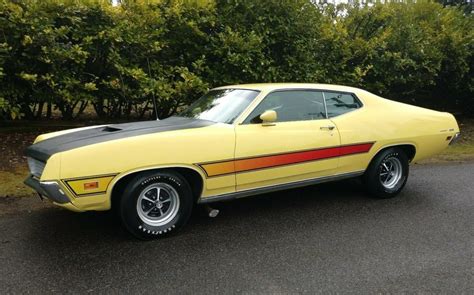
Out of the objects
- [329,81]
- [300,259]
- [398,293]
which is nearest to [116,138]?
[300,259]

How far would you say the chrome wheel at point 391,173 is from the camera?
18.8 ft

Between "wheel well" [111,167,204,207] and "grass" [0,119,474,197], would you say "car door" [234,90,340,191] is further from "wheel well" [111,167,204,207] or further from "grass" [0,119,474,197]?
"grass" [0,119,474,197]

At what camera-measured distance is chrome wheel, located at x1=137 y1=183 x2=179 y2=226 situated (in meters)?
4.10

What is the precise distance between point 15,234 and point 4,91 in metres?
3.41

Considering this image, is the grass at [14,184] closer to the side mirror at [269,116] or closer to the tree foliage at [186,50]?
the tree foliage at [186,50]

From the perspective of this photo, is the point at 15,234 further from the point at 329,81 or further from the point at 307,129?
the point at 329,81

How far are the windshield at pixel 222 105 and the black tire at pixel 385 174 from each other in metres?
1.87

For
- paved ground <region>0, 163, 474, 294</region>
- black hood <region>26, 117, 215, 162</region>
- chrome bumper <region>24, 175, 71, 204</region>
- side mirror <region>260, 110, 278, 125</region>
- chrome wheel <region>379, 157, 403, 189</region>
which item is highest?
side mirror <region>260, 110, 278, 125</region>

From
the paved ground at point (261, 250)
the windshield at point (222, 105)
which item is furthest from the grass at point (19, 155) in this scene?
the windshield at point (222, 105)

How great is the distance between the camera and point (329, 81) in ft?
30.8

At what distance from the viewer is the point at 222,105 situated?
5047 mm

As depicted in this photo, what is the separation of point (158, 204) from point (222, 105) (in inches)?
57.8

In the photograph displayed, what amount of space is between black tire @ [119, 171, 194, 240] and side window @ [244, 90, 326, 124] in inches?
41.1

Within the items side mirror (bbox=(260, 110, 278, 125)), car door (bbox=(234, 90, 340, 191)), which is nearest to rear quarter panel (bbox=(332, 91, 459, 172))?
car door (bbox=(234, 90, 340, 191))
